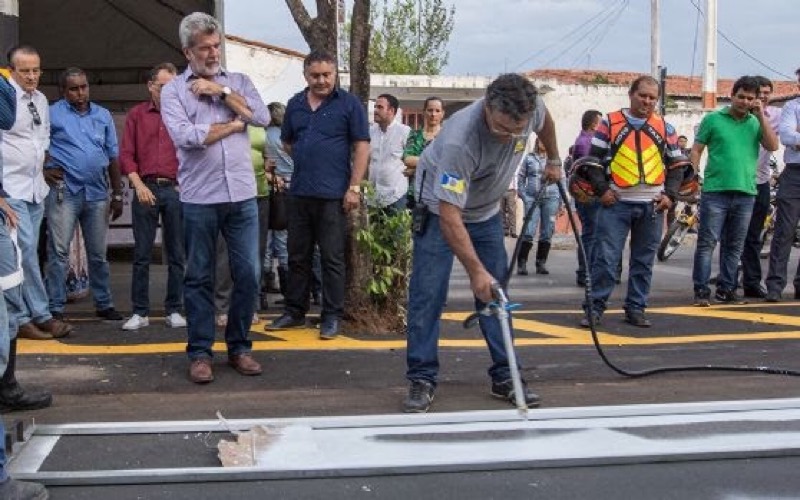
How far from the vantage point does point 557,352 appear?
22.4 ft

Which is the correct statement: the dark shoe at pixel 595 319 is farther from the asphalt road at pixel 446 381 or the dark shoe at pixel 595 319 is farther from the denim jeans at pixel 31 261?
the denim jeans at pixel 31 261

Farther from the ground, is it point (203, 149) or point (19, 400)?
point (203, 149)

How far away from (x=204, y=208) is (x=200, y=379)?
40.0 inches

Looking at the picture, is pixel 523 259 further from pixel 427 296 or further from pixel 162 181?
pixel 427 296

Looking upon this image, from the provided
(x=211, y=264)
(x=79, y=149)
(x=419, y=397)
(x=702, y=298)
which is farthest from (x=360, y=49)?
(x=702, y=298)

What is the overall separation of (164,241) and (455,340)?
2.37 m

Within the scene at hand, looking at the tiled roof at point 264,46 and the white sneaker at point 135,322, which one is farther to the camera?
the tiled roof at point 264,46

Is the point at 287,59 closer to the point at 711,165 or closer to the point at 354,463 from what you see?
the point at 711,165

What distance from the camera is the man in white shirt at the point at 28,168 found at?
6.66 meters

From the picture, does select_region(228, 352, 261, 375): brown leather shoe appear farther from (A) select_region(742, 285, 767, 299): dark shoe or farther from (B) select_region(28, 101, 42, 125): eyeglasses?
(A) select_region(742, 285, 767, 299): dark shoe

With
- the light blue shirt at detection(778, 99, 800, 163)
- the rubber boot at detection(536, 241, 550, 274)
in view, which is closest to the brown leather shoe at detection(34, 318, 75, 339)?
the light blue shirt at detection(778, 99, 800, 163)

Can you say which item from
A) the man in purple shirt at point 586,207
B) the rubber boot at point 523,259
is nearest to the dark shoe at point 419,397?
the man in purple shirt at point 586,207

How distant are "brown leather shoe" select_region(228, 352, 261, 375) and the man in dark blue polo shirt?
1134mm

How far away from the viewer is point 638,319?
26.1 ft
